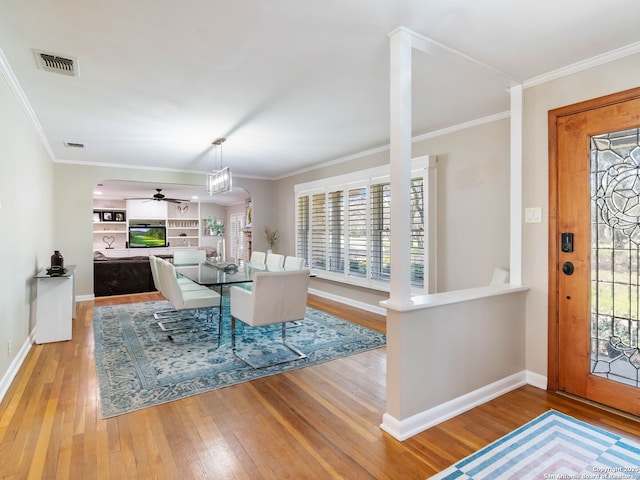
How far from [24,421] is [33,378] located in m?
0.85

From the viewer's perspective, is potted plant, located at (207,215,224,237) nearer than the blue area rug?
No

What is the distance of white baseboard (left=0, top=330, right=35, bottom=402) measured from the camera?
2680 millimetres

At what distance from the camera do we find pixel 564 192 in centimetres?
269

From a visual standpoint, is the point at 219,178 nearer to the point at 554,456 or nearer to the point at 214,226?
the point at 554,456

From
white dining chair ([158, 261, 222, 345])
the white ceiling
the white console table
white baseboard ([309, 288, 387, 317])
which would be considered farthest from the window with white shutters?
the white console table

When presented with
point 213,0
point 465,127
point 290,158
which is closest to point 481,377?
point 465,127

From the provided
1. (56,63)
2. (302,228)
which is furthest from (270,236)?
(56,63)

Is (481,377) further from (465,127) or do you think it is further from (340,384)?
(465,127)

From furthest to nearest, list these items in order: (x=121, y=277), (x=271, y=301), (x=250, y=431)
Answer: (x=121, y=277)
(x=271, y=301)
(x=250, y=431)

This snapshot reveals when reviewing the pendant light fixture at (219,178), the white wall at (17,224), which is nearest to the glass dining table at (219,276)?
the pendant light fixture at (219,178)

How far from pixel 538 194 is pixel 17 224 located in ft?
15.1

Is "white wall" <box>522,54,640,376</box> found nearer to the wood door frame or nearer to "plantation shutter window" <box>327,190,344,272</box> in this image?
the wood door frame

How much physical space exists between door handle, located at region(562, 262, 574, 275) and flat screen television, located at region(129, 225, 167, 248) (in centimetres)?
1158

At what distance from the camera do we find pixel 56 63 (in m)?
2.54
